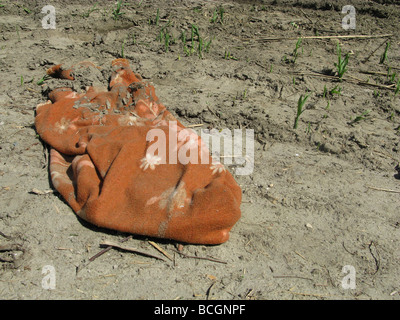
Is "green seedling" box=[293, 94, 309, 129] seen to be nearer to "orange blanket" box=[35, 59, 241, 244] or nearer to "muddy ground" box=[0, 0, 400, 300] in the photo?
"muddy ground" box=[0, 0, 400, 300]

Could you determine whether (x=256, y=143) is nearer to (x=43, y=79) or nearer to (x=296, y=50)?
(x=296, y=50)

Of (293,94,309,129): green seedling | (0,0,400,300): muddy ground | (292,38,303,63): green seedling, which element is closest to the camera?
(0,0,400,300): muddy ground

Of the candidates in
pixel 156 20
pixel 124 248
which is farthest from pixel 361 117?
pixel 156 20

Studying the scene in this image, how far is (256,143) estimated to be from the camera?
315cm

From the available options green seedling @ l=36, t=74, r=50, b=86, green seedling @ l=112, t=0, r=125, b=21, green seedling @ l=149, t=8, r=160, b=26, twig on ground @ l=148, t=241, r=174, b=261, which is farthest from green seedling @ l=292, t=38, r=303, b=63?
twig on ground @ l=148, t=241, r=174, b=261

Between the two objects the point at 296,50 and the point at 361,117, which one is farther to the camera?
the point at 296,50

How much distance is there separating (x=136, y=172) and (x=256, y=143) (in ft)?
3.58

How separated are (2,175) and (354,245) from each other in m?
2.25

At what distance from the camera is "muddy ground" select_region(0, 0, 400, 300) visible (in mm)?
2146

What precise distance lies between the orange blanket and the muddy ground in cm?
12

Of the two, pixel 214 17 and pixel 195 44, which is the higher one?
pixel 214 17

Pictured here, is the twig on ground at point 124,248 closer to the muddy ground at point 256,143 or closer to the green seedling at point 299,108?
the muddy ground at point 256,143

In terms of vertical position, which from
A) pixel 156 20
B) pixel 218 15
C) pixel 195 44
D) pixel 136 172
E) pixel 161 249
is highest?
pixel 218 15

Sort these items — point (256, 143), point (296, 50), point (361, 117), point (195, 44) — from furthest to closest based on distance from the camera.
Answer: point (195, 44) → point (296, 50) → point (361, 117) → point (256, 143)
